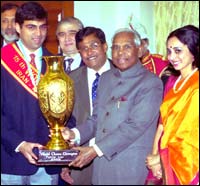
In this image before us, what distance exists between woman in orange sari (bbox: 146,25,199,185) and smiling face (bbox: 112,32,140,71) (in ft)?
0.77

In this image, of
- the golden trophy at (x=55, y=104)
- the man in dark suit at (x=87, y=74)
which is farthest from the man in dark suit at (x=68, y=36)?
the golden trophy at (x=55, y=104)

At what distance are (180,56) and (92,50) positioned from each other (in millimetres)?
550

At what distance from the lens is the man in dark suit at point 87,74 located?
261 centimetres

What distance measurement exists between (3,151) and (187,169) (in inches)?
35.2

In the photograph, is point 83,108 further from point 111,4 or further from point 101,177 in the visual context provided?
point 111,4

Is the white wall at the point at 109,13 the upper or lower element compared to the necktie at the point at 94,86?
upper

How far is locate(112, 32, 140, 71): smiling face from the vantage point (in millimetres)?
2416

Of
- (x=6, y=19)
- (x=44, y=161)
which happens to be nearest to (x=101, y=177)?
(x=44, y=161)

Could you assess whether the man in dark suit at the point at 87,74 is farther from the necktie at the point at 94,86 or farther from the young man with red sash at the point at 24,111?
the young man with red sash at the point at 24,111

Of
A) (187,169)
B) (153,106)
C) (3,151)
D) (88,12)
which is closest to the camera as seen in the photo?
(187,169)

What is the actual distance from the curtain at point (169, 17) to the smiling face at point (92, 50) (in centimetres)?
140

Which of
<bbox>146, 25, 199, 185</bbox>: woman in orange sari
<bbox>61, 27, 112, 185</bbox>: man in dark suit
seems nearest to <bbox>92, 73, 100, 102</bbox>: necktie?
<bbox>61, 27, 112, 185</bbox>: man in dark suit

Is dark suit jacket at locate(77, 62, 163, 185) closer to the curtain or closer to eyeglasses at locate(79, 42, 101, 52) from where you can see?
eyeglasses at locate(79, 42, 101, 52)

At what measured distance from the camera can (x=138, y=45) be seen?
8.02 ft
